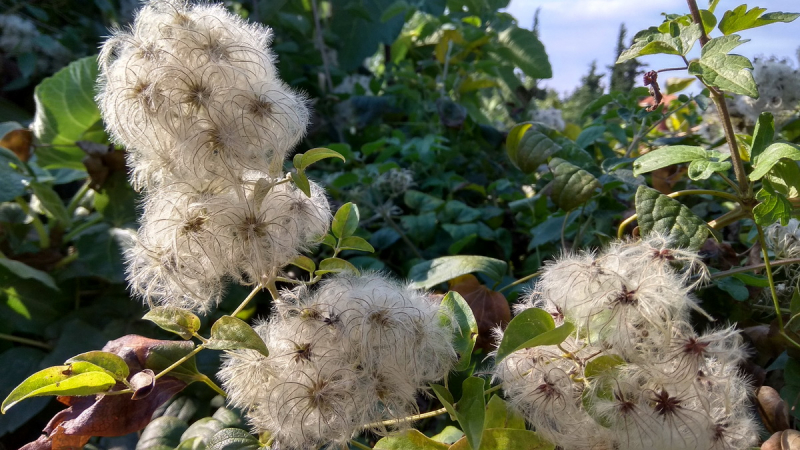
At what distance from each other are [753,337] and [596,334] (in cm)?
36

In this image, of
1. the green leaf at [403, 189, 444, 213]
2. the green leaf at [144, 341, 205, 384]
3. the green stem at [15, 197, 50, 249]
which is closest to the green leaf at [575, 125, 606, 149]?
the green leaf at [403, 189, 444, 213]

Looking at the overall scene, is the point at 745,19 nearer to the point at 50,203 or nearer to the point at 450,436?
the point at 450,436

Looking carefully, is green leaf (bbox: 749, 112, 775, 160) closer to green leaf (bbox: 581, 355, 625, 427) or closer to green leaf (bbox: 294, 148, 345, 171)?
green leaf (bbox: 581, 355, 625, 427)

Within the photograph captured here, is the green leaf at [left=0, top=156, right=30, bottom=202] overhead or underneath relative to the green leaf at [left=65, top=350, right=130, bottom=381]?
underneath

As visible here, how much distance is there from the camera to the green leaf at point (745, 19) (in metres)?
0.60

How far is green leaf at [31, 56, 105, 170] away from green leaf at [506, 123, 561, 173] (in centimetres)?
97

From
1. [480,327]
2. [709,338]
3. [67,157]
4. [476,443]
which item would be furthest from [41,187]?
[709,338]

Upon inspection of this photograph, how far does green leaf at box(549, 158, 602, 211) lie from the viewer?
81cm

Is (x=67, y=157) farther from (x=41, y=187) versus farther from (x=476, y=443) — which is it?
(x=476, y=443)

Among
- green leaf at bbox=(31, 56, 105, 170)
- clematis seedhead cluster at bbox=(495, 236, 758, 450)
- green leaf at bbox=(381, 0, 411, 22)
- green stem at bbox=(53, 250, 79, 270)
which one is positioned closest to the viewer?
clematis seedhead cluster at bbox=(495, 236, 758, 450)

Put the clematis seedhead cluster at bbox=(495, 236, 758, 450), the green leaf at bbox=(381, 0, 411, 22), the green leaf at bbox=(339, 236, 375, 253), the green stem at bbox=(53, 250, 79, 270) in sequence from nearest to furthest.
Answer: the clematis seedhead cluster at bbox=(495, 236, 758, 450) → the green leaf at bbox=(339, 236, 375, 253) → the green stem at bbox=(53, 250, 79, 270) → the green leaf at bbox=(381, 0, 411, 22)

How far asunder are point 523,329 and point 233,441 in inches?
12.8

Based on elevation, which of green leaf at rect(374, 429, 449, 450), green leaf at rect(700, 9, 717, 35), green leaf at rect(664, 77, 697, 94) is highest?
green leaf at rect(700, 9, 717, 35)

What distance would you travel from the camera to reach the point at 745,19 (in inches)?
24.0
